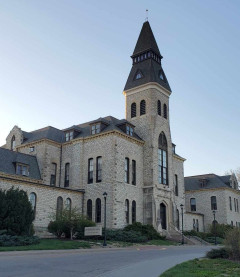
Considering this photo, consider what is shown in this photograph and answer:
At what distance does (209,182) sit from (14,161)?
36972mm

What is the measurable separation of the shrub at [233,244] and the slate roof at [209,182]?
144ft

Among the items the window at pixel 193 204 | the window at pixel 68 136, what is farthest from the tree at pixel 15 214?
the window at pixel 193 204

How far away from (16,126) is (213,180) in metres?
35.3

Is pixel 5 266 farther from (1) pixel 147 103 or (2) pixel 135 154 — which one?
(1) pixel 147 103

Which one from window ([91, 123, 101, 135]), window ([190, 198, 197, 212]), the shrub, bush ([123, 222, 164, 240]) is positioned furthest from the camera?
window ([190, 198, 197, 212])

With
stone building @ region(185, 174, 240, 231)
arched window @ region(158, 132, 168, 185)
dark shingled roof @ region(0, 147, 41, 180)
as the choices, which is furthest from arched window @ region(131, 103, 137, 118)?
stone building @ region(185, 174, 240, 231)

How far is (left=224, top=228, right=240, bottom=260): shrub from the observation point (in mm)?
17266

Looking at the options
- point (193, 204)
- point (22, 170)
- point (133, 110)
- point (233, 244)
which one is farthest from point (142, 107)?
point (233, 244)

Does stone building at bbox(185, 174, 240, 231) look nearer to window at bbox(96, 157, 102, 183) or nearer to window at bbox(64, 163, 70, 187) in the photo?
window at bbox(96, 157, 102, 183)

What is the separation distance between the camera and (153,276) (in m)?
11.8

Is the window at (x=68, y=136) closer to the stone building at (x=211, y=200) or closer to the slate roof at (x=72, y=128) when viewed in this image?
the slate roof at (x=72, y=128)

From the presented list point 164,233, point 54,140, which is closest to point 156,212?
point 164,233

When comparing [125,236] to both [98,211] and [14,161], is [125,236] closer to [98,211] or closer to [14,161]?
[98,211]

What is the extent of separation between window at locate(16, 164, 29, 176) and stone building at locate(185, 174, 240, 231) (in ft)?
92.9
